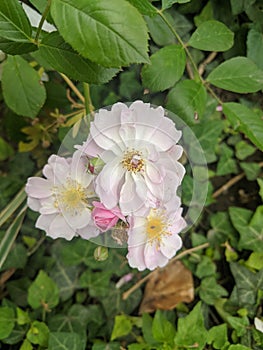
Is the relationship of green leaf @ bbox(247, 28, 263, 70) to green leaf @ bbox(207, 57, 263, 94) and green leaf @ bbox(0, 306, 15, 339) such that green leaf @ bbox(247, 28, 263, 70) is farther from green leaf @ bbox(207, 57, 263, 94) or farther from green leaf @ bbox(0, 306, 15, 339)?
green leaf @ bbox(0, 306, 15, 339)

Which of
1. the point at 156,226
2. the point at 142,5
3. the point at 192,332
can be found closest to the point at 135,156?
the point at 156,226

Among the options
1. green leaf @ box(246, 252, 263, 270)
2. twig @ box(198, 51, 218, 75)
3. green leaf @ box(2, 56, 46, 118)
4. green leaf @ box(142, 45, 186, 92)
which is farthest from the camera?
twig @ box(198, 51, 218, 75)

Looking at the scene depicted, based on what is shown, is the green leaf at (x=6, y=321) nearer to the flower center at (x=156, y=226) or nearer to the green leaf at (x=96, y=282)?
the green leaf at (x=96, y=282)

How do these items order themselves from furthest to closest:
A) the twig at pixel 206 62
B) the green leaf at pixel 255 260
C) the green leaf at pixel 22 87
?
the twig at pixel 206 62 → the green leaf at pixel 255 260 → the green leaf at pixel 22 87

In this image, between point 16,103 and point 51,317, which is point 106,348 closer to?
point 51,317

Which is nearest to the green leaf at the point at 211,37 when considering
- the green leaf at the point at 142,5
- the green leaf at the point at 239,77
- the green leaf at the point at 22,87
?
the green leaf at the point at 239,77

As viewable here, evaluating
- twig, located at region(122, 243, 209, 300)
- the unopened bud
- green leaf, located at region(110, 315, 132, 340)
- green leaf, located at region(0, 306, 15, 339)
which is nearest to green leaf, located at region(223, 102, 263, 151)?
the unopened bud

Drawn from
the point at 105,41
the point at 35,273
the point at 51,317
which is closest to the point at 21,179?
the point at 35,273
